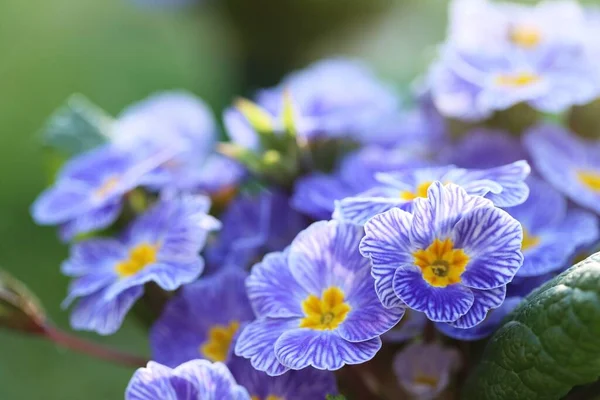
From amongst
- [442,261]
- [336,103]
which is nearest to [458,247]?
[442,261]

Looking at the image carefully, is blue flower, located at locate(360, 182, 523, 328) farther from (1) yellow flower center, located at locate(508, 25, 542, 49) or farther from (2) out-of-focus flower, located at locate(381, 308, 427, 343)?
(1) yellow flower center, located at locate(508, 25, 542, 49)

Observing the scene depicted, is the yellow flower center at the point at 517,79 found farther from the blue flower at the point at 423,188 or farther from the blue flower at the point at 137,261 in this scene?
the blue flower at the point at 137,261

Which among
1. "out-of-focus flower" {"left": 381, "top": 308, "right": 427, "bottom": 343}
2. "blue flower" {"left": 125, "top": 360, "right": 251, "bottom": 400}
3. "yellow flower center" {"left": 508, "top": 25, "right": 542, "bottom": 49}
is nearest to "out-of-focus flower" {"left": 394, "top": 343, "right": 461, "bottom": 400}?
"out-of-focus flower" {"left": 381, "top": 308, "right": 427, "bottom": 343}

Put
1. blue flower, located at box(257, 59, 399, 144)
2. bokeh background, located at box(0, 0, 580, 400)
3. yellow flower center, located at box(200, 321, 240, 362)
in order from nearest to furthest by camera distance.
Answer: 1. yellow flower center, located at box(200, 321, 240, 362)
2. blue flower, located at box(257, 59, 399, 144)
3. bokeh background, located at box(0, 0, 580, 400)

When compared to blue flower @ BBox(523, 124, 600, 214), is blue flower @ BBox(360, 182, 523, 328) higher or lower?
higher

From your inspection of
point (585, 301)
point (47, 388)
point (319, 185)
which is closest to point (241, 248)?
point (319, 185)

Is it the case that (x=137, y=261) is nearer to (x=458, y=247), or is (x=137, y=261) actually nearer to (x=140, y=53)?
(x=458, y=247)
